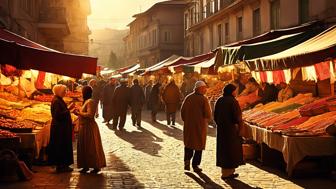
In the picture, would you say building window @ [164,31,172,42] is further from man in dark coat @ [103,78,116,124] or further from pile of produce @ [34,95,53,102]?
pile of produce @ [34,95,53,102]

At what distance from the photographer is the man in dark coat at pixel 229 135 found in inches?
345

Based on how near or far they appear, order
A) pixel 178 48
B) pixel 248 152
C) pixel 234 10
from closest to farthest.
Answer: pixel 248 152 → pixel 234 10 → pixel 178 48

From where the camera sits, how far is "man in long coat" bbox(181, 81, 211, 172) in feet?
31.2

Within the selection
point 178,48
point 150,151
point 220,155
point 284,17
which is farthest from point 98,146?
point 178,48

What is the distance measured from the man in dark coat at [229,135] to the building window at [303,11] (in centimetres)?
1231

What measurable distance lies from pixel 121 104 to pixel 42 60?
7.76 meters

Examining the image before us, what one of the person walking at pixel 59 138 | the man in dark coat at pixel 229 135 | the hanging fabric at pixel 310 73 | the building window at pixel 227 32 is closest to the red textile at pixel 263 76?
the hanging fabric at pixel 310 73

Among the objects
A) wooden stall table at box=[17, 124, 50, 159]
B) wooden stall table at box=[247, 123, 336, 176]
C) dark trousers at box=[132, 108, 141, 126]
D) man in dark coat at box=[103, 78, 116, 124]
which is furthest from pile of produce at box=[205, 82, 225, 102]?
wooden stall table at box=[247, 123, 336, 176]

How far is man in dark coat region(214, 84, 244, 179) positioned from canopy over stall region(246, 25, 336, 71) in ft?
4.33

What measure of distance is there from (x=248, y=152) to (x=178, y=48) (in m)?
43.9

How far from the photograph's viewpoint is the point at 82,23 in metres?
61.2

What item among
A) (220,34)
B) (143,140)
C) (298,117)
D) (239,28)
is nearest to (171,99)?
(143,140)

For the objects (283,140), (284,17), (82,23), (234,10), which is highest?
(82,23)

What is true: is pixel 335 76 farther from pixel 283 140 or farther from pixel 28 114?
pixel 28 114
